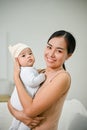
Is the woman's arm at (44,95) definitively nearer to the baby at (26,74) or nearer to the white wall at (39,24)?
the baby at (26,74)

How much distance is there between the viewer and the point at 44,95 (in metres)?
0.71

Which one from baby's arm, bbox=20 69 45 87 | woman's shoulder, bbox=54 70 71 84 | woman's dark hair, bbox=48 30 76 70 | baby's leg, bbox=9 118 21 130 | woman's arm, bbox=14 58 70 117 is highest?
woman's dark hair, bbox=48 30 76 70

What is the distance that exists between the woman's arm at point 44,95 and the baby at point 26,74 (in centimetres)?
2

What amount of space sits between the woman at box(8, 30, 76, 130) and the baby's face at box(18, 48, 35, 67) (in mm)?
25

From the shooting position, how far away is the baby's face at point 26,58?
72 cm

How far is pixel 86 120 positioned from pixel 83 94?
121mm

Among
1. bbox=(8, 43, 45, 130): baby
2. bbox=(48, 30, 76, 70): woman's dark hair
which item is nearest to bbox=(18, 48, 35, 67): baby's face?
bbox=(8, 43, 45, 130): baby

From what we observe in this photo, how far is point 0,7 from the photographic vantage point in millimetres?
883

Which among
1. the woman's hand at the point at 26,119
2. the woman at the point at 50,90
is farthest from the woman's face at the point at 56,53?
the woman's hand at the point at 26,119

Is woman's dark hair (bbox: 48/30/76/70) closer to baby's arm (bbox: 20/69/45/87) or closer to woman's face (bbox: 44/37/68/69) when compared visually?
woman's face (bbox: 44/37/68/69)

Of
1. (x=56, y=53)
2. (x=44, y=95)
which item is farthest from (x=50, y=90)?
(x=56, y=53)

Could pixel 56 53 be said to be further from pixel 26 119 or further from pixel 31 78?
pixel 26 119

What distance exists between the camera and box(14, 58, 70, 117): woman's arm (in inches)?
27.6

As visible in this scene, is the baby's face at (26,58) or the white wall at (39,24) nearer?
the baby's face at (26,58)
